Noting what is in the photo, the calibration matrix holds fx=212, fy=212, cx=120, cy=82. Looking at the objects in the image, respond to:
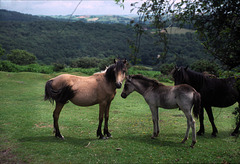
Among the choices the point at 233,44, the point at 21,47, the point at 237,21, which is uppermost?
the point at 237,21

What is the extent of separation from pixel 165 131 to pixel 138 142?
210 cm

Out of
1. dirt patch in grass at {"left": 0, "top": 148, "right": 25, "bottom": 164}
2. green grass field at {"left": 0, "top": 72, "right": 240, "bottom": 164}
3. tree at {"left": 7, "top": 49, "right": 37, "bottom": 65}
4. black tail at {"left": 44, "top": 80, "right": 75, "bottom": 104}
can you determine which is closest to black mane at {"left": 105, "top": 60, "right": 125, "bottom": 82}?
black tail at {"left": 44, "top": 80, "right": 75, "bottom": 104}

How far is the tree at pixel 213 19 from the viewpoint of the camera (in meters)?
5.10

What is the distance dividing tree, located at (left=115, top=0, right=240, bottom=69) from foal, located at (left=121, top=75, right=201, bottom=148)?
1736 mm

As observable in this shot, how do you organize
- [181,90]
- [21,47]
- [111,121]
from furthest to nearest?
[21,47]
[111,121]
[181,90]

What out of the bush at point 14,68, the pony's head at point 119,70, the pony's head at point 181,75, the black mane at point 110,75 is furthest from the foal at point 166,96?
the bush at point 14,68

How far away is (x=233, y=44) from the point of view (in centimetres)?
515

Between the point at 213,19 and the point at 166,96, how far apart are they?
2.89 m

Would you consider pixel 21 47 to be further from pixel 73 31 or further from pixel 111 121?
pixel 111 121

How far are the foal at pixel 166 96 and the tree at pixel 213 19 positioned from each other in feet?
5.70

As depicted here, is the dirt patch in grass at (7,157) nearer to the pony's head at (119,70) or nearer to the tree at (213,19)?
the pony's head at (119,70)

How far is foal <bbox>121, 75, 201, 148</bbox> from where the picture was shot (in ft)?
22.4

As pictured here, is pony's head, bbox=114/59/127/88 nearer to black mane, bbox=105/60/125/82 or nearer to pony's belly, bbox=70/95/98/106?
black mane, bbox=105/60/125/82

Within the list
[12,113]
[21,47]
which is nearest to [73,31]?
[21,47]
